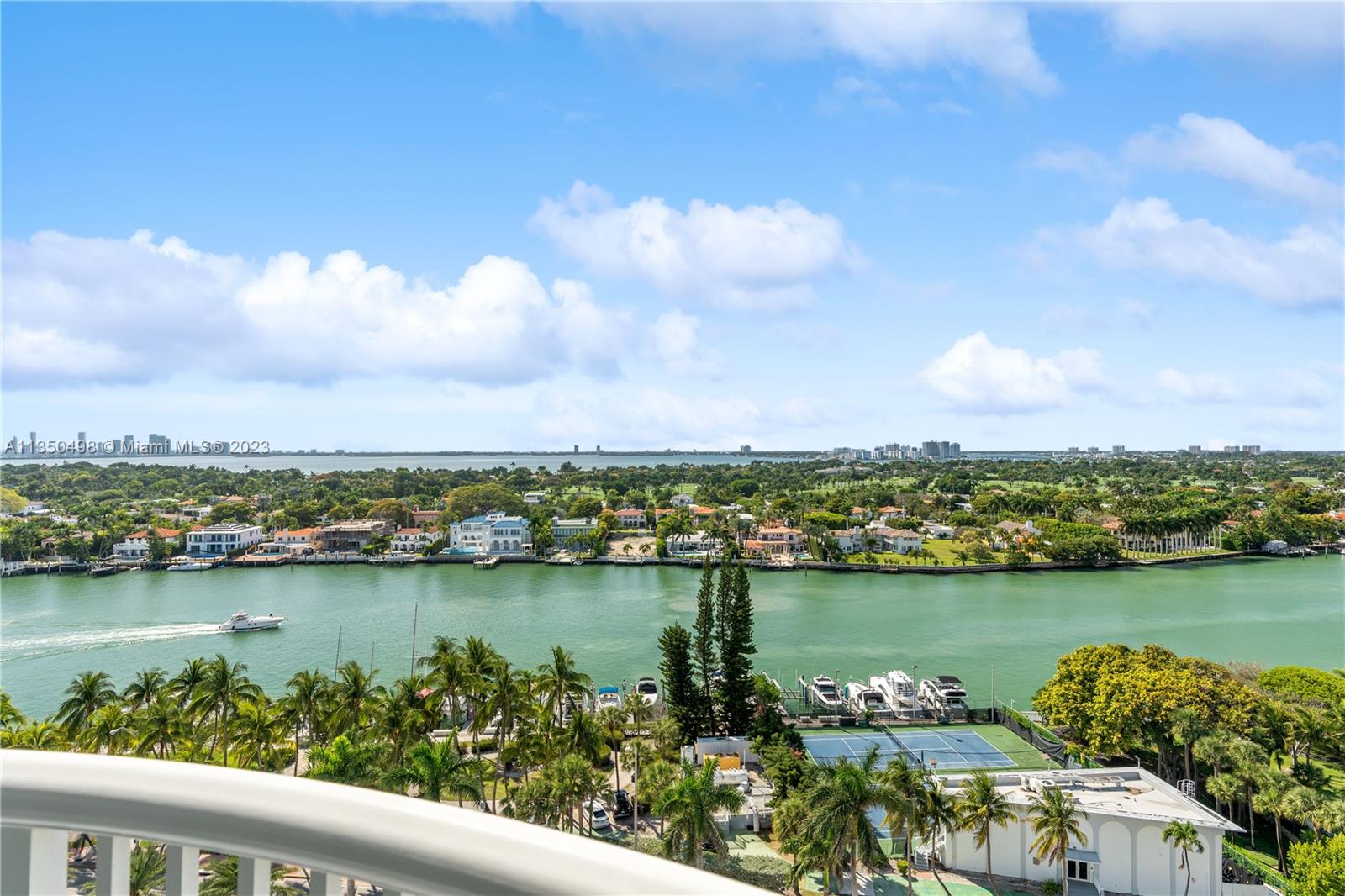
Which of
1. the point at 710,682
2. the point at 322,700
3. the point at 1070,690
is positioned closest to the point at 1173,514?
the point at 1070,690

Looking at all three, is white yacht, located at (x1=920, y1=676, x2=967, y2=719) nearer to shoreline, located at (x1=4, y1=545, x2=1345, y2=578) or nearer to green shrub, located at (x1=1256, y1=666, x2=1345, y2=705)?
green shrub, located at (x1=1256, y1=666, x2=1345, y2=705)

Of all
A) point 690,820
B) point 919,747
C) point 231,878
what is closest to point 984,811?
point 690,820

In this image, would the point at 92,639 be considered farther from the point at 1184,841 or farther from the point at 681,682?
the point at 1184,841

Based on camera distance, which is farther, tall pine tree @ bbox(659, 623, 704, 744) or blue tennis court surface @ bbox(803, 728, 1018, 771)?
tall pine tree @ bbox(659, 623, 704, 744)

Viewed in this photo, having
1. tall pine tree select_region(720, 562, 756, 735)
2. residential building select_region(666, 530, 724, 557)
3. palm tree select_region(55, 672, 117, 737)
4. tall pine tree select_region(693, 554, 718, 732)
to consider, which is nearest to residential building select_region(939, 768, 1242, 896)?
tall pine tree select_region(720, 562, 756, 735)

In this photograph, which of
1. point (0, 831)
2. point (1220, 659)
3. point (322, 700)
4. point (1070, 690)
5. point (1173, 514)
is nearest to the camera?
point (0, 831)

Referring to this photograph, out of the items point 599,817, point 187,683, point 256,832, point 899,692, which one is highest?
point 256,832

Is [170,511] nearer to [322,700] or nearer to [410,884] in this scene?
[322,700]
